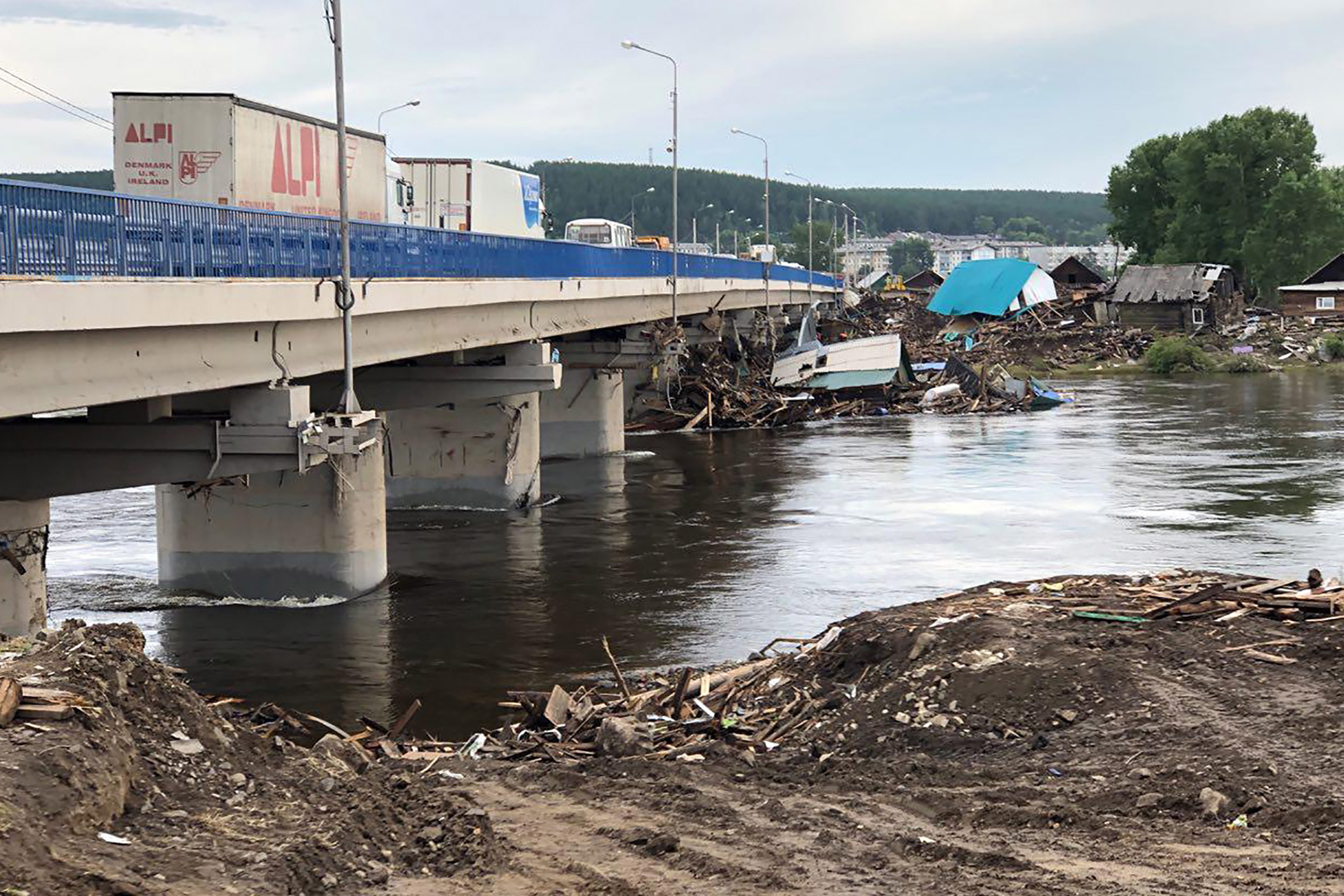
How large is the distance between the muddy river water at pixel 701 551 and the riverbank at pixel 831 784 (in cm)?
507

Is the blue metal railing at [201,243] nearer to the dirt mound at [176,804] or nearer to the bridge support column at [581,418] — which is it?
the dirt mound at [176,804]

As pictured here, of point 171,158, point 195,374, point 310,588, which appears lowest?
point 310,588

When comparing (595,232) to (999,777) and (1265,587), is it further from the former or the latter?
(999,777)

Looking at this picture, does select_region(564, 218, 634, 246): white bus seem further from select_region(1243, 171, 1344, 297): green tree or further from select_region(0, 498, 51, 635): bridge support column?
select_region(1243, 171, 1344, 297): green tree

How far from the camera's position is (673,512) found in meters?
36.0

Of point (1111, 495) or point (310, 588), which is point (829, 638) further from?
point (1111, 495)

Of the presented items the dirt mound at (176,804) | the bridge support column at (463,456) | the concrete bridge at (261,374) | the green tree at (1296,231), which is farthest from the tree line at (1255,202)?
the dirt mound at (176,804)

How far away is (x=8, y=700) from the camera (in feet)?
32.3

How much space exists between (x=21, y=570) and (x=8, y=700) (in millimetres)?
9810

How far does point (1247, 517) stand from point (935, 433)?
2155 cm

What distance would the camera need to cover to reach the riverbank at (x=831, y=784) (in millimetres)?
9531

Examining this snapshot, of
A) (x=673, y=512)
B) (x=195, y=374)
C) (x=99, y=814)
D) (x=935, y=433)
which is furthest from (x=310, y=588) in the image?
(x=935, y=433)

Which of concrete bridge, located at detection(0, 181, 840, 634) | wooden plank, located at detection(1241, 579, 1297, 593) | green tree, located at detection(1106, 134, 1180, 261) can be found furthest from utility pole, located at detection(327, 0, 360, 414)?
green tree, located at detection(1106, 134, 1180, 261)

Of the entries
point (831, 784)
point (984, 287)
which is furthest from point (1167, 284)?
point (831, 784)
